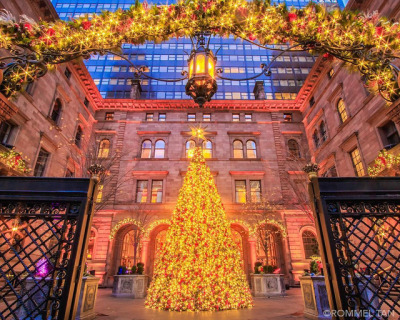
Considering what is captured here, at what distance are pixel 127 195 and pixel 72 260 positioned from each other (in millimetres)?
17601

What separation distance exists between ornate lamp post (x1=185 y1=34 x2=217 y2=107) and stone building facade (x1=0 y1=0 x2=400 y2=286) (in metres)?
10.5

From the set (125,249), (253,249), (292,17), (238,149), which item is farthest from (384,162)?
(125,249)

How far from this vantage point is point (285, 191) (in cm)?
1992

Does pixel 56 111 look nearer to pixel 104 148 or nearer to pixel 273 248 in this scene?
pixel 104 148

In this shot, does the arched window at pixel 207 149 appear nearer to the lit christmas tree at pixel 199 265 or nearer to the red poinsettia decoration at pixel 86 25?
the lit christmas tree at pixel 199 265

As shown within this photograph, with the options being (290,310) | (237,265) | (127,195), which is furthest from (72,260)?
(127,195)

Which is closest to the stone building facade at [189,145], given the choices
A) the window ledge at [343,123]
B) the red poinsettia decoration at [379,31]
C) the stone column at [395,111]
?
the window ledge at [343,123]

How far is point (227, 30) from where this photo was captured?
12.7 feet

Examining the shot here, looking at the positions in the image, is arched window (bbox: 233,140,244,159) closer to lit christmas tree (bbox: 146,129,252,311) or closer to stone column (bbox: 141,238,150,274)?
stone column (bbox: 141,238,150,274)

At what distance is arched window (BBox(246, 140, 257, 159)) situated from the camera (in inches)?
856

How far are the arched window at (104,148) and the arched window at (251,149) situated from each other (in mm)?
13133

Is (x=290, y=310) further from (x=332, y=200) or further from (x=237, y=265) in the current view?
(x=332, y=200)

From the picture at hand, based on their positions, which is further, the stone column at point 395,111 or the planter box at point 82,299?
the stone column at point 395,111

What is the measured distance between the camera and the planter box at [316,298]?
21.4 feet
